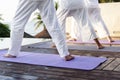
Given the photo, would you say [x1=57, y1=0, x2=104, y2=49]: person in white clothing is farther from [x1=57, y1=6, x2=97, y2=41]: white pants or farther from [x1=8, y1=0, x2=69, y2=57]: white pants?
[x1=8, y1=0, x2=69, y2=57]: white pants

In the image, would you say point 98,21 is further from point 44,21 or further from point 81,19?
point 44,21

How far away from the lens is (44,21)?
3.51 meters

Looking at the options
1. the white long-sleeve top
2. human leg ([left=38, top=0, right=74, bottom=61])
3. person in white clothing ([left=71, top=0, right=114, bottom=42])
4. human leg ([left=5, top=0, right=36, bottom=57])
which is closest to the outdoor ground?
human leg ([left=5, top=0, right=36, bottom=57])

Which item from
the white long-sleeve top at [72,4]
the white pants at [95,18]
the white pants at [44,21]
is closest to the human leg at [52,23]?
the white pants at [44,21]

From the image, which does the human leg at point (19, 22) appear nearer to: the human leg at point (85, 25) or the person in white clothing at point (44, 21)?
the person in white clothing at point (44, 21)

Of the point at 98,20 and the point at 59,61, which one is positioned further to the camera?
the point at 98,20

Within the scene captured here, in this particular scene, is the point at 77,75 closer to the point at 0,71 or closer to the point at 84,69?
the point at 84,69

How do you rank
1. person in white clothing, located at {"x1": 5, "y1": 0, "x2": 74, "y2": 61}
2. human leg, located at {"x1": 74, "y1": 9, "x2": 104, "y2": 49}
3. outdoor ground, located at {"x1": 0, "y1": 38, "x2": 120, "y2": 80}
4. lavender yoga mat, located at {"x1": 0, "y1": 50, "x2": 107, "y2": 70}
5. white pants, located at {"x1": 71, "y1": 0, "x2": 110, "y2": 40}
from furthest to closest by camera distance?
white pants, located at {"x1": 71, "y1": 0, "x2": 110, "y2": 40} → human leg, located at {"x1": 74, "y1": 9, "x2": 104, "y2": 49} → person in white clothing, located at {"x1": 5, "y1": 0, "x2": 74, "y2": 61} → lavender yoga mat, located at {"x1": 0, "y1": 50, "x2": 107, "y2": 70} → outdoor ground, located at {"x1": 0, "y1": 38, "x2": 120, "y2": 80}

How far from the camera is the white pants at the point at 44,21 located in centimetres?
339

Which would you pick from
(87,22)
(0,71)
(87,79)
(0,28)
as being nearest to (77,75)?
(87,79)

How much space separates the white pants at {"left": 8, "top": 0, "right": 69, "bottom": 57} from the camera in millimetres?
3385

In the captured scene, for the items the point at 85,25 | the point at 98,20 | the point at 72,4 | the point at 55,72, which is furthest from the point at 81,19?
the point at 55,72

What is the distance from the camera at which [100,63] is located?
3105mm

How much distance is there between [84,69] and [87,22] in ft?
4.86
